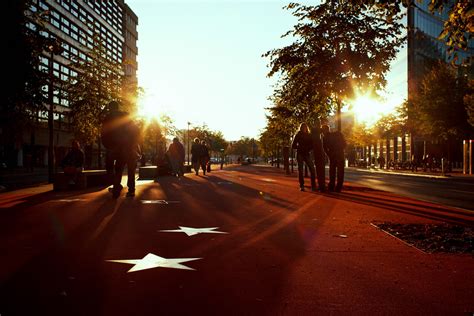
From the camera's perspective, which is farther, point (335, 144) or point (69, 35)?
point (69, 35)

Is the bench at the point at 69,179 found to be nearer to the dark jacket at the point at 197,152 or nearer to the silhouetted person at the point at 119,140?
the silhouetted person at the point at 119,140

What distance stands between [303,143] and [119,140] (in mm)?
5597

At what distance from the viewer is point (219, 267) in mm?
4234

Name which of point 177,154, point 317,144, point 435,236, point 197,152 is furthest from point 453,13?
point 197,152

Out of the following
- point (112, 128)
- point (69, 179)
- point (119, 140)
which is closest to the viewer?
point (112, 128)

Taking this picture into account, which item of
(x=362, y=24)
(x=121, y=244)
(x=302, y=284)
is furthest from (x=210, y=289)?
(x=362, y=24)

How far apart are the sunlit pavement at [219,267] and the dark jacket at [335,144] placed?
214 inches

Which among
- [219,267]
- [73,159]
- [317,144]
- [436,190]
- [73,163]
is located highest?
[317,144]

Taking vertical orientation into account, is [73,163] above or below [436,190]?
above

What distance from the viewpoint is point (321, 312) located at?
3.05 m

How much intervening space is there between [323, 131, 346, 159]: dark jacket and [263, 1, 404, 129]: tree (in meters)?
2.87

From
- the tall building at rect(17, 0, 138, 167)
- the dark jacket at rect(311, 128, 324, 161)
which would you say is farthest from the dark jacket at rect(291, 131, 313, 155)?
the tall building at rect(17, 0, 138, 167)

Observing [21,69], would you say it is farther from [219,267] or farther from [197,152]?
[197,152]

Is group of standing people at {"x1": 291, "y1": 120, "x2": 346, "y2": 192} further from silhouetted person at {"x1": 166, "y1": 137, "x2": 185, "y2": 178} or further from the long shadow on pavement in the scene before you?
the long shadow on pavement
